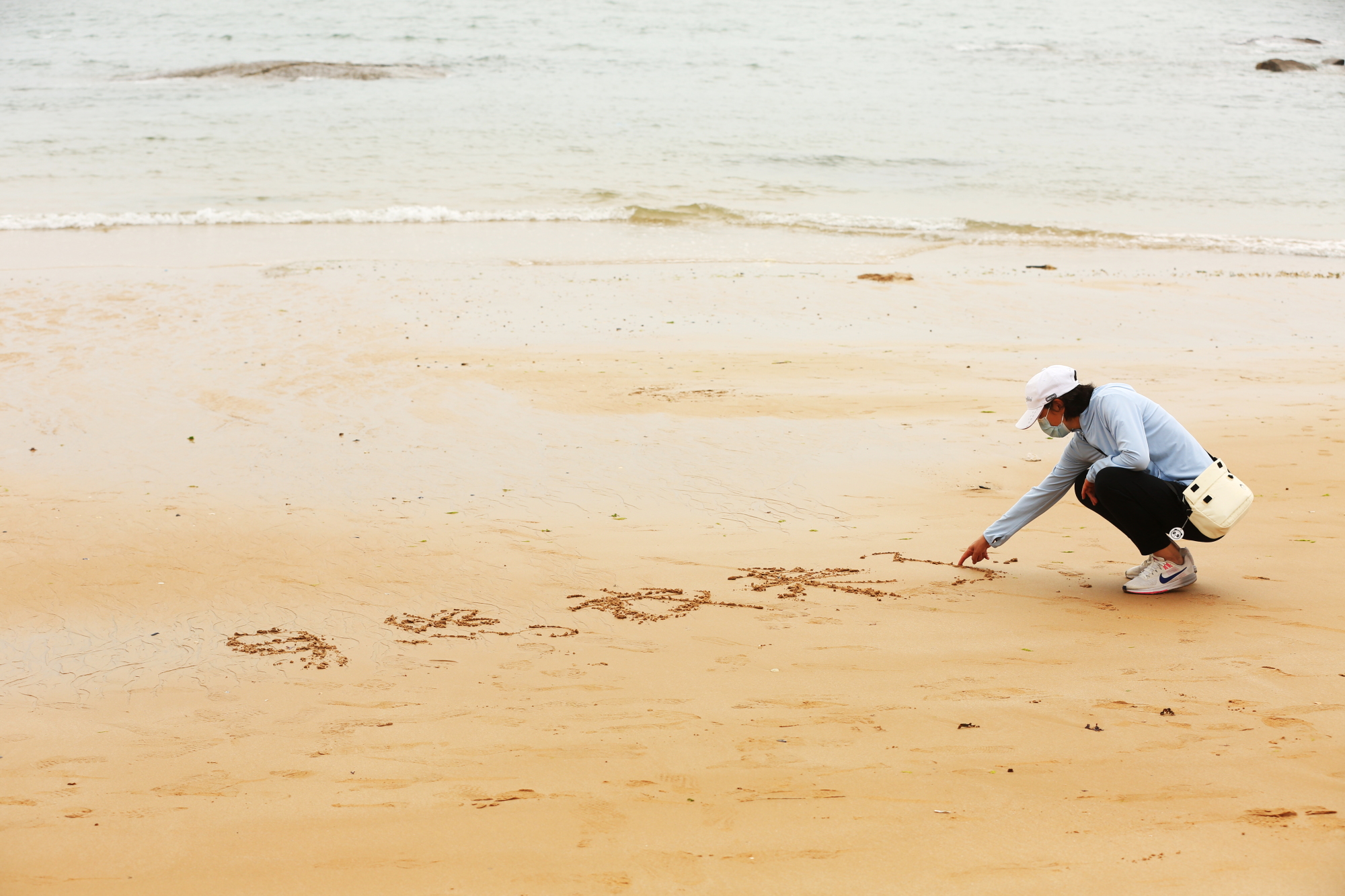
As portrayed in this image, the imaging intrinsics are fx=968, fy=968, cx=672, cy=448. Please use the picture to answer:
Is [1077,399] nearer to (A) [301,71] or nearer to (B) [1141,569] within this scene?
(B) [1141,569]

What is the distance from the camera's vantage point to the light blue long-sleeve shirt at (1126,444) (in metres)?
4.30

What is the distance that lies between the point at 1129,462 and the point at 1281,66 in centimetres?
3847

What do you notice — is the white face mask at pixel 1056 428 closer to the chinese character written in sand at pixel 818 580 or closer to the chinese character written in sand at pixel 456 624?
the chinese character written in sand at pixel 818 580

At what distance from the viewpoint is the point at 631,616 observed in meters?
4.58

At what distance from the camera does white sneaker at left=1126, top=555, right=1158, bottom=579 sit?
4.68 m

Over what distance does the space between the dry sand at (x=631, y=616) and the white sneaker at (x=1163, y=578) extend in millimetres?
68

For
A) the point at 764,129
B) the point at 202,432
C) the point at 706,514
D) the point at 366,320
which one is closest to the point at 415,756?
the point at 706,514

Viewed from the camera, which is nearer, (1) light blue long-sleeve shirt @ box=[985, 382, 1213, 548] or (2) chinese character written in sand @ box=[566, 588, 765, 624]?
(1) light blue long-sleeve shirt @ box=[985, 382, 1213, 548]

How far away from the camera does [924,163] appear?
20781 millimetres

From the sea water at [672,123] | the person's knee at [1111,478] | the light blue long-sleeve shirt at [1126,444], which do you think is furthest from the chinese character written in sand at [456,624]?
the sea water at [672,123]

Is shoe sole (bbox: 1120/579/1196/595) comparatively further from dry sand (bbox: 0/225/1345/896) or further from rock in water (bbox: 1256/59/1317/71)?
rock in water (bbox: 1256/59/1317/71)

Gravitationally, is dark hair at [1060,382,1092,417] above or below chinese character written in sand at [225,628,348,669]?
above

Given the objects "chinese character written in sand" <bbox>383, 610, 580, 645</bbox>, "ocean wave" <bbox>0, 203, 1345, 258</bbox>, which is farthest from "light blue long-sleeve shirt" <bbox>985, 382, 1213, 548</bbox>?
"ocean wave" <bbox>0, 203, 1345, 258</bbox>

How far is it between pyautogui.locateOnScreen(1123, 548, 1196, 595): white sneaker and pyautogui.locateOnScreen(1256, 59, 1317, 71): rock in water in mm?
37827
